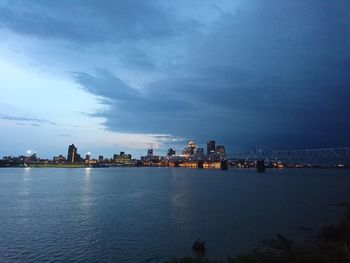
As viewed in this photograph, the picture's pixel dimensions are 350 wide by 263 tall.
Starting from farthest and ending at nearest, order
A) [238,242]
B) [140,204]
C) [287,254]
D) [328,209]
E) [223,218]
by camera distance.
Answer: [140,204]
[328,209]
[223,218]
[238,242]
[287,254]

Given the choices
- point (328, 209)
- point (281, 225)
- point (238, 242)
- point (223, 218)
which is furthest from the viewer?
point (328, 209)

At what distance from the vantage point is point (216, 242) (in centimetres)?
3909

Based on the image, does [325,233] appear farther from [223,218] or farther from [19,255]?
[19,255]

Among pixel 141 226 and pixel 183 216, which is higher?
pixel 183 216

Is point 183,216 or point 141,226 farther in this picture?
point 183,216

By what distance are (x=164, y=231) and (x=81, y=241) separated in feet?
33.8

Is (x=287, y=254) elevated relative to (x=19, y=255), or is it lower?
elevated

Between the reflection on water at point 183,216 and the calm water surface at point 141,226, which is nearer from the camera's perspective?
the calm water surface at point 141,226

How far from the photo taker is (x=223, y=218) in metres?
54.9

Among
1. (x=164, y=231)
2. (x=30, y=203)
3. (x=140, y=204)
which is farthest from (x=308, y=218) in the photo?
(x=30, y=203)

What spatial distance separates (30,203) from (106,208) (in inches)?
763

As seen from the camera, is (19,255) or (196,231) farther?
(196,231)

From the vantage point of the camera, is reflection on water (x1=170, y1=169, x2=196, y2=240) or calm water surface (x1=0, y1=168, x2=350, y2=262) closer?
calm water surface (x1=0, y1=168, x2=350, y2=262)

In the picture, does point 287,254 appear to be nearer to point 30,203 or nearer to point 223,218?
point 223,218
